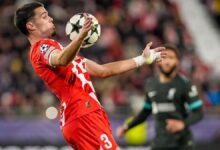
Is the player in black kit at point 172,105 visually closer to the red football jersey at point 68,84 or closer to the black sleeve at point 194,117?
the black sleeve at point 194,117

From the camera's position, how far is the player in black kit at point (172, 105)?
8.93 metres

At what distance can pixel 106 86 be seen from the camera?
14.2 meters

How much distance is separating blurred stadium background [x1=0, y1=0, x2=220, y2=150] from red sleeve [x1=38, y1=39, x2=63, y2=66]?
5885mm

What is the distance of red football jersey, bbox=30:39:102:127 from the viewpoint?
6758mm

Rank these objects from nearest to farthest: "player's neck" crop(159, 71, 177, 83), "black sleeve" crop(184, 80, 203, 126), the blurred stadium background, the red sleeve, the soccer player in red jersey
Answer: the red sleeve
the soccer player in red jersey
"black sleeve" crop(184, 80, 203, 126)
"player's neck" crop(159, 71, 177, 83)
the blurred stadium background

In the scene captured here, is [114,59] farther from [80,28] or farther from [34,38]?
[34,38]

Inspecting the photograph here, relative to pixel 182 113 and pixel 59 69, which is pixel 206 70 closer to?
pixel 182 113

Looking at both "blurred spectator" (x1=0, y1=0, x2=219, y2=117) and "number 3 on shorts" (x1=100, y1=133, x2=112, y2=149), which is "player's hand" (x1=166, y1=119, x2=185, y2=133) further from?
"blurred spectator" (x1=0, y1=0, x2=219, y2=117)

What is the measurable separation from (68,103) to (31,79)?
7.84 metres

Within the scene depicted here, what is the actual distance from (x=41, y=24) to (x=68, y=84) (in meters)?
0.67

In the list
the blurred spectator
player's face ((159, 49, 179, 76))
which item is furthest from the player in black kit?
the blurred spectator

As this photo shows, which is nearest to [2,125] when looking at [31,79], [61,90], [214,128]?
[31,79]

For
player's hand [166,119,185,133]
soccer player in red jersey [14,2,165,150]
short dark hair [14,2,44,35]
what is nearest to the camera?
soccer player in red jersey [14,2,165,150]

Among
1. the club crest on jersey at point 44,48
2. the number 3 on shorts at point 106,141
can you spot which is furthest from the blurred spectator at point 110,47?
the club crest on jersey at point 44,48
